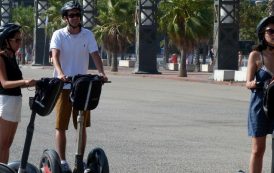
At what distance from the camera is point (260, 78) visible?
7.79 m

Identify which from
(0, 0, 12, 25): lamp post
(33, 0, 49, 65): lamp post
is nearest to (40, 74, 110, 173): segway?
(33, 0, 49, 65): lamp post

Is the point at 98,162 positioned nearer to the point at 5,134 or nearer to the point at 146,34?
the point at 5,134

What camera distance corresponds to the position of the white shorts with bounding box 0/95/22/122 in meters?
8.02

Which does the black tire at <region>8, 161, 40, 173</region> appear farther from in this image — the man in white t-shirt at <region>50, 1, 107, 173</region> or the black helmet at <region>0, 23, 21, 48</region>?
the black helmet at <region>0, 23, 21, 48</region>

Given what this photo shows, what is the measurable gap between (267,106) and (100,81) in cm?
159

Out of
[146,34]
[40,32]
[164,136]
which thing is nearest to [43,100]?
[164,136]

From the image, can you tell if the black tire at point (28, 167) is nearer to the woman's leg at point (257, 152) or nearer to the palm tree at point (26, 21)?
the woman's leg at point (257, 152)

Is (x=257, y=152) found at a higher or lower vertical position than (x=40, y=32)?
lower

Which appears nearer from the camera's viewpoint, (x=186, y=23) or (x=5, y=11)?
(x=186, y=23)

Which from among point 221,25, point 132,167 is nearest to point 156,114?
point 132,167

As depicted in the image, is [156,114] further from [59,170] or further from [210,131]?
[59,170]

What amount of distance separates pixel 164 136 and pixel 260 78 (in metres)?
6.87

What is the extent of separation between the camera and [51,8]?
69.3 metres

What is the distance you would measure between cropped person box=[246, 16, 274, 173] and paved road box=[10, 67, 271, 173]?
264 centimetres
